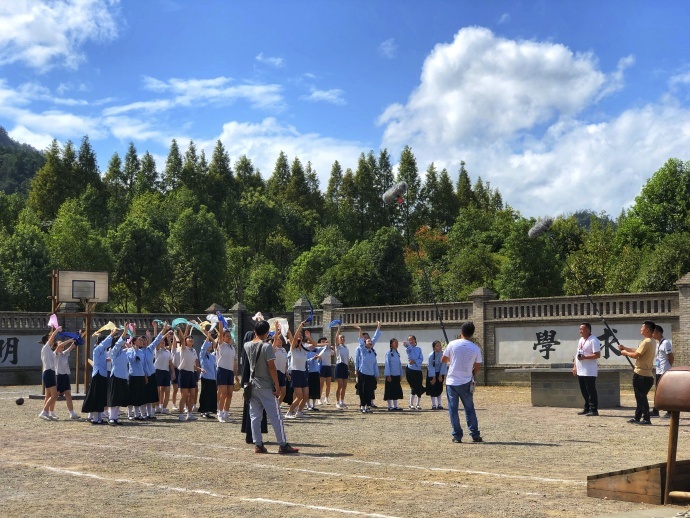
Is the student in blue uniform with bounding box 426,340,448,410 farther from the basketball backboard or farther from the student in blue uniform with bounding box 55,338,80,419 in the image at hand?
the basketball backboard

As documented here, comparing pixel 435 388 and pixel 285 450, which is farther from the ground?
pixel 435 388

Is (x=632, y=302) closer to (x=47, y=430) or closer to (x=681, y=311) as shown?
(x=681, y=311)

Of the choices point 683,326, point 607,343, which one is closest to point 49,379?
point 607,343

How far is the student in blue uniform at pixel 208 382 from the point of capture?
19.0 m

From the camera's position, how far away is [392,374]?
2147 centimetres

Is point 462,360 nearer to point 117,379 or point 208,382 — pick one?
point 208,382

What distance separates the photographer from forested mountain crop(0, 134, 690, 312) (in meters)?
51.0

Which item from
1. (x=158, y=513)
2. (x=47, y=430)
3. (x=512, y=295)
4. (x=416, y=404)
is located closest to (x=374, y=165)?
(x=512, y=295)

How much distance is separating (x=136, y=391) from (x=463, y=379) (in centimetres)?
775

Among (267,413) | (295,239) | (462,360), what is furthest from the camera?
(295,239)

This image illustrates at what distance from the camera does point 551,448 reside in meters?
12.8

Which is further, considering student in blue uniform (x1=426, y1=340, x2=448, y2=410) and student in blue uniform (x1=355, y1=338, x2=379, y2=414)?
student in blue uniform (x1=426, y1=340, x2=448, y2=410)

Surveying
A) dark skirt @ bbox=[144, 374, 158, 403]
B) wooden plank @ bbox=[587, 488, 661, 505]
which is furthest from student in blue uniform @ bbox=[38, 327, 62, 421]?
wooden plank @ bbox=[587, 488, 661, 505]

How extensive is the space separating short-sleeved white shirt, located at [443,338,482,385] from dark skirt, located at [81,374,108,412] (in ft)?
24.2
